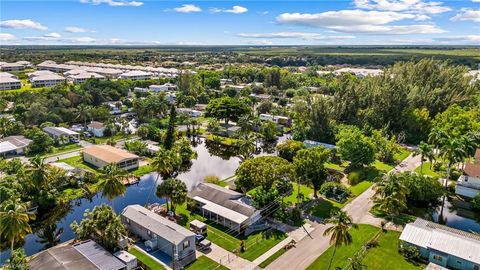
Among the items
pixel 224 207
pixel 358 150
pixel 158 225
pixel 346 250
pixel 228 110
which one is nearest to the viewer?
pixel 346 250

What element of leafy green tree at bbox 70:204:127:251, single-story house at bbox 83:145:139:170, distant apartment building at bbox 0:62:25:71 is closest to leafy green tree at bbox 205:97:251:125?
single-story house at bbox 83:145:139:170

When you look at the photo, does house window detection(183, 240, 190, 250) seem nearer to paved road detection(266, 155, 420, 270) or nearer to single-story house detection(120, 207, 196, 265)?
single-story house detection(120, 207, 196, 265)

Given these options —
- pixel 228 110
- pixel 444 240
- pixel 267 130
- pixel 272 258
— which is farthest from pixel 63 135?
pixel 444 240

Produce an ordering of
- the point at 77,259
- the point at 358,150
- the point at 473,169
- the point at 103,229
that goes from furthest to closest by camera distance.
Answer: the point at 358,150, the point at 473,169, the point at 103,229, the point at 77,259

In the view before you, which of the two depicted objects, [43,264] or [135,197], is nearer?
[43,264]

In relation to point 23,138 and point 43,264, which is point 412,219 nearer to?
point 43,264

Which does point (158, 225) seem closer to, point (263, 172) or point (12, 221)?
point (12, 221)

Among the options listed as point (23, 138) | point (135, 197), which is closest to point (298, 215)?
point (135, 197)

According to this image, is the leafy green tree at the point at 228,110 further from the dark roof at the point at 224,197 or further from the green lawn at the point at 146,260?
the green lawn at the point at 146,260
